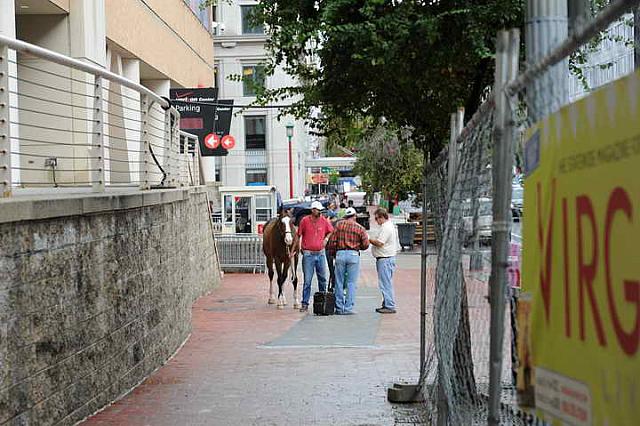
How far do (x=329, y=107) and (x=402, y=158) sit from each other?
32956mm

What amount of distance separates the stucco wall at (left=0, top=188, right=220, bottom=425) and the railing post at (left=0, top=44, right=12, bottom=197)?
225mm

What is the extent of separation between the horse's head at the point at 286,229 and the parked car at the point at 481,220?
1471 cm

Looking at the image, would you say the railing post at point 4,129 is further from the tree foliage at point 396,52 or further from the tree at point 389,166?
the tree at point 389,166

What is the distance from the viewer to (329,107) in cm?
990

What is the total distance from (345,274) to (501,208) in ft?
46.3

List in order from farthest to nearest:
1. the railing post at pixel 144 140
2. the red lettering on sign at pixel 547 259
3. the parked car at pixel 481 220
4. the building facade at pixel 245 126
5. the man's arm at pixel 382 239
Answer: the building facade at pixel 245 126
the man's arm at pixel 382 239
the railing post at pixel 144 140
the parked car at pixel 481 220
the red lettering on sign at pixel 547 259

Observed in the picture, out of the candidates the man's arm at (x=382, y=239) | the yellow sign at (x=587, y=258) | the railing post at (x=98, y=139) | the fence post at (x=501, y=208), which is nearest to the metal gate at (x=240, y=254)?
the man's arm at (x=382, y=239)

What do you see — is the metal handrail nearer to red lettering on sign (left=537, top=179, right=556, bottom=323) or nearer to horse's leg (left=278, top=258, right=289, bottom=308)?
red lettering on sign (left=537, top=179, right=556, bottom=323)

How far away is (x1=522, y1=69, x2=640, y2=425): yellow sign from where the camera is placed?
2256mm

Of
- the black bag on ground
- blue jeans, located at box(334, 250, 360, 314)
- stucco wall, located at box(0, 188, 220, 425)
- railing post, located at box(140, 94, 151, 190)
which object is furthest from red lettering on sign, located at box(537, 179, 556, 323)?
the black bag on ground

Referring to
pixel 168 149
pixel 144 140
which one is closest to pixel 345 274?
pixel 168 149

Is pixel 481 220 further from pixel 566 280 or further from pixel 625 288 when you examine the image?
pixel 625 288

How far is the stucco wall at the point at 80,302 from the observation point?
6.82 metres

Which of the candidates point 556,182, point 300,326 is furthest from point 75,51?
point 556,182
